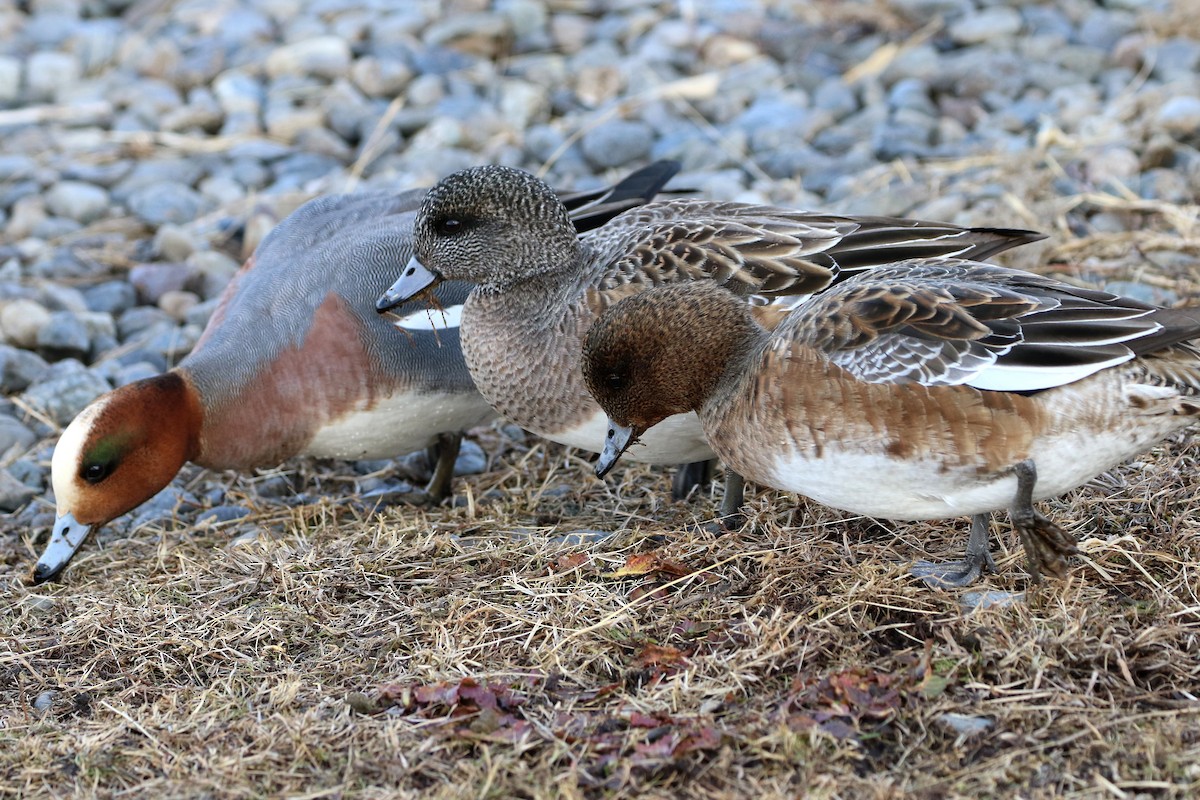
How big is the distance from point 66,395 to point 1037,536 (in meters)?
3.47

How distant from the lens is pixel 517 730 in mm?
2766

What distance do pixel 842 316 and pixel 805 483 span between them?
38cm

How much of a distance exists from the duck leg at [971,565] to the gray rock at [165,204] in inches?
176

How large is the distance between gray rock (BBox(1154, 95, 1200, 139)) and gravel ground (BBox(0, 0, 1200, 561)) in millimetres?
17

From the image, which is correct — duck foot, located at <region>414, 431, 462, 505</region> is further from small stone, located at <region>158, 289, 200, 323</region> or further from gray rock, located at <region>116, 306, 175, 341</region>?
small stone, located at <region>158, 289, 200, 323</region>

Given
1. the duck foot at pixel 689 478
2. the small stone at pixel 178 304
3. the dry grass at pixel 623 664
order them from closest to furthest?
the dry grass at pixel 623 664
the duck foot at pixel 689 478
the small stone at pixel 178 304

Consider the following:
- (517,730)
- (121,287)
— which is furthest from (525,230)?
(121,287)

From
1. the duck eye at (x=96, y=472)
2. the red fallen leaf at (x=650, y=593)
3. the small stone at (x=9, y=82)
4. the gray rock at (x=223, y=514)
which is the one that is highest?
the duck eye at (x=96, y=472)

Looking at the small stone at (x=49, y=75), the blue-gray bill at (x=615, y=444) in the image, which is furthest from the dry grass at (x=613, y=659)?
the small stone at (x=49, y=75)

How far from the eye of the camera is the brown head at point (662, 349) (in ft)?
10.7

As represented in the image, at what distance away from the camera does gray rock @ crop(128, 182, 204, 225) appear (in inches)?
260

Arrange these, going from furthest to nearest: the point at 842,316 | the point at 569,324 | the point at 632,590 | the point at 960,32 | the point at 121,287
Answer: the point at 960,32, the point at 121,287, the point at 569,324, the point at 632,590, the point at 842,316

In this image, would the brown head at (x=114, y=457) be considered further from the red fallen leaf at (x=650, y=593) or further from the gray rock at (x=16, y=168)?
the gray rock at (x=16, y=168)

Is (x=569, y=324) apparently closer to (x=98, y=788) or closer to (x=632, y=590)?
(x=632, y=590)
